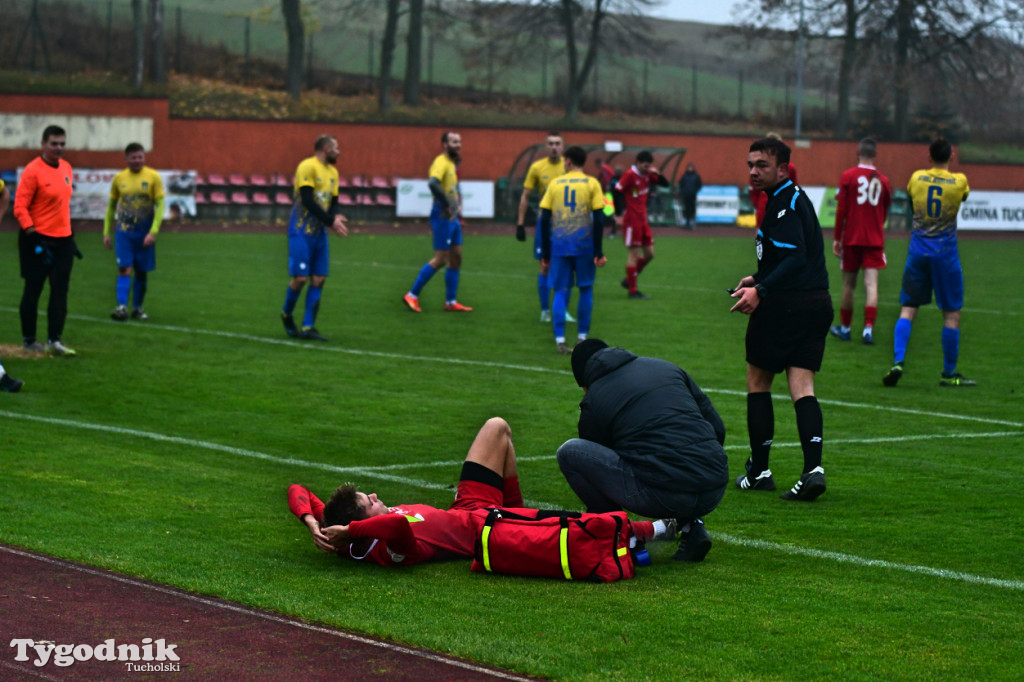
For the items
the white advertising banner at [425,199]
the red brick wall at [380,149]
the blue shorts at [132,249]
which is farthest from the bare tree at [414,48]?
the blue shorts at [132,249]

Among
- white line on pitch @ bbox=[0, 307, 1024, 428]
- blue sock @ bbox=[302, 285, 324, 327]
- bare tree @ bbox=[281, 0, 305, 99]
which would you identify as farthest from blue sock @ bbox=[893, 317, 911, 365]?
bare tree @ bbox=[281, 0, 305, 99]

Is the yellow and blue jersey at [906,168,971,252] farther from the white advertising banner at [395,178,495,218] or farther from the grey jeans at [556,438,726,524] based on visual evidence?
the white advertising banner at [395,178,495,218]

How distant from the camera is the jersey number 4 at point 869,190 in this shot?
48.9ft

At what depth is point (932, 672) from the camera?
4816 mm

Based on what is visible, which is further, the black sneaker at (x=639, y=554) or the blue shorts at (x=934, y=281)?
the blue shorts at (x=934, y=281)

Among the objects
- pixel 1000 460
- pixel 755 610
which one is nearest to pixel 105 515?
pixel 755 610

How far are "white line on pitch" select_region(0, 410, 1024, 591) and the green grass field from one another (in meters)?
0.02

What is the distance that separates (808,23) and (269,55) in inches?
1007

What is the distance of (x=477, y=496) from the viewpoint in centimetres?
659

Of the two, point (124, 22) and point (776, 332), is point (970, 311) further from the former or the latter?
point (124, 22)

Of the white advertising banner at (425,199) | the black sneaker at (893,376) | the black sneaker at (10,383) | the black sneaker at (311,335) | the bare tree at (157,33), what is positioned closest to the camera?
the black sneaker at (10,383)

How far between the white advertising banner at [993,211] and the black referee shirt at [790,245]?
121 feet

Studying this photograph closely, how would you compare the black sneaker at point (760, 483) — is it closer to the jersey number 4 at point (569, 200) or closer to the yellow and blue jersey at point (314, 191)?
the jersey number 4 at point (569, 200)

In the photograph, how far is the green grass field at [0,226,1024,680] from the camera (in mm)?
5258
